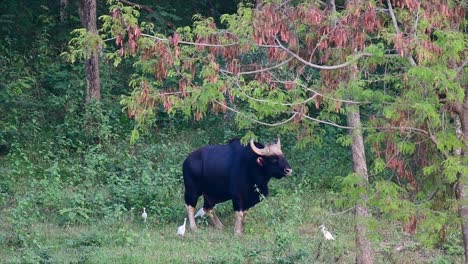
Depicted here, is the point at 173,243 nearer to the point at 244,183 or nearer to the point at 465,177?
the point at 244,183

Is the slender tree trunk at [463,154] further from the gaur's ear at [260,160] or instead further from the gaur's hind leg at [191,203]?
the gaur's hind leg at [191,203]

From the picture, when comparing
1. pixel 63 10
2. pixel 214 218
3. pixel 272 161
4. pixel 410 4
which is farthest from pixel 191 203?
pixel 63 10

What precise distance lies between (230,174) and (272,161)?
70cm

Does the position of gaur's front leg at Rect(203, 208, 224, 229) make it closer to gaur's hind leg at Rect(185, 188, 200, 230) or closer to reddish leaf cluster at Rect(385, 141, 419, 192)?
gaur's hind leg at Rect(185, 188, 200, 230)

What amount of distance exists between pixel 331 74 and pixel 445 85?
165 cm

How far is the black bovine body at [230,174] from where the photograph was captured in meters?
15.4

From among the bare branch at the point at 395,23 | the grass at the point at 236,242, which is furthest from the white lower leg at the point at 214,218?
the bare branch at the point at 395,23

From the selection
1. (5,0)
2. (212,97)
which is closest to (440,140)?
(212,97)

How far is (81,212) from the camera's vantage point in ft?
49.6

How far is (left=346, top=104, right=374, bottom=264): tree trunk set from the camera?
35.7 ft

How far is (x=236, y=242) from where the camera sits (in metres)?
14.1

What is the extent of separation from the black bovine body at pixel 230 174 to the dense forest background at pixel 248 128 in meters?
0.36

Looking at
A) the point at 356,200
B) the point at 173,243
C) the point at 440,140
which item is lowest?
the point at 173,243

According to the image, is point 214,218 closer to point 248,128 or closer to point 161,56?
point 248,128
